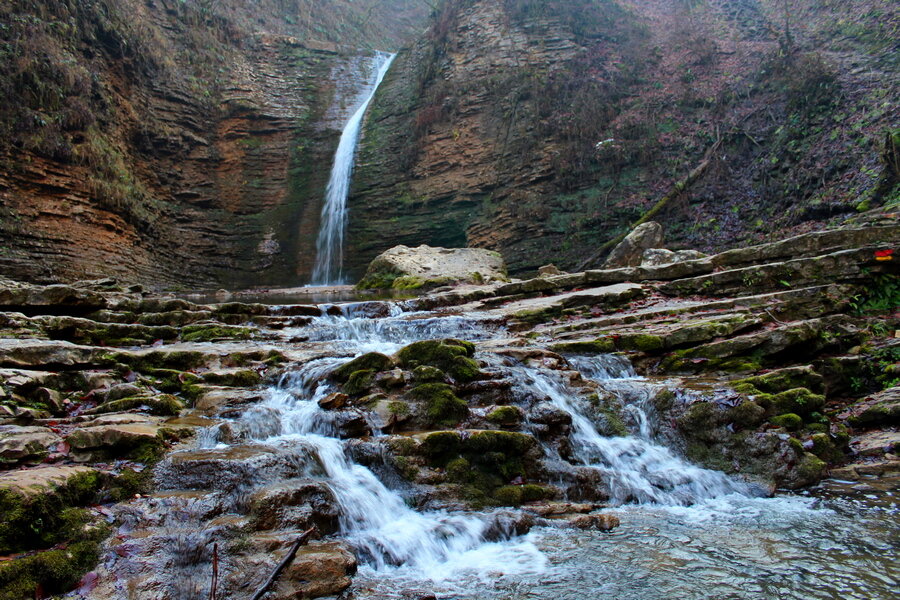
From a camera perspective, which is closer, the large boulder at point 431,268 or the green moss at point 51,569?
the green moss at point 51,569

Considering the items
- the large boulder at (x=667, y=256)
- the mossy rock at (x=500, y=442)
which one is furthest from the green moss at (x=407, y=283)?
the mossy rock at (x=500, y=442)

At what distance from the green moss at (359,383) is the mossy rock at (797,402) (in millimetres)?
3875

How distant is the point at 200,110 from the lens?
775 inches

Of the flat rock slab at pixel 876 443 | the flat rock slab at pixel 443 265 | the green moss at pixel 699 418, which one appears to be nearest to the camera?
A: the flat rock slab at pixel 876 443

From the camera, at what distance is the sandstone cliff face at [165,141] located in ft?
44.3

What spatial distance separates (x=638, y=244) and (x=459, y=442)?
33.0 feet

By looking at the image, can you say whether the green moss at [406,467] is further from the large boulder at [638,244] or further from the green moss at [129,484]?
the large boulder at [638,244]

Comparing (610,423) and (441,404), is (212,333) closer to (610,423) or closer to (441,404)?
(441,404)

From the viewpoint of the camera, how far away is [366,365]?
5121mm

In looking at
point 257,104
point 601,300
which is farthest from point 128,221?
point 601,300

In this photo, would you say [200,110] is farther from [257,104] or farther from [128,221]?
[128,221]

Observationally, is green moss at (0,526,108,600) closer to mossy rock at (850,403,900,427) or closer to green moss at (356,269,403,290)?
mossy rock at (850,403,900,427)

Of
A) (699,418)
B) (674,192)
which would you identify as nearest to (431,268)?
(674,192)

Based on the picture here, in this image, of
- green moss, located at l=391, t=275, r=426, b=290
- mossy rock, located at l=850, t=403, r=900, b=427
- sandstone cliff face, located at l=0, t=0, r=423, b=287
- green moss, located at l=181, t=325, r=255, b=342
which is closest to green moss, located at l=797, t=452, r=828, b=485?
mossy rock, located at l=850, t=403, r=900, b=427
